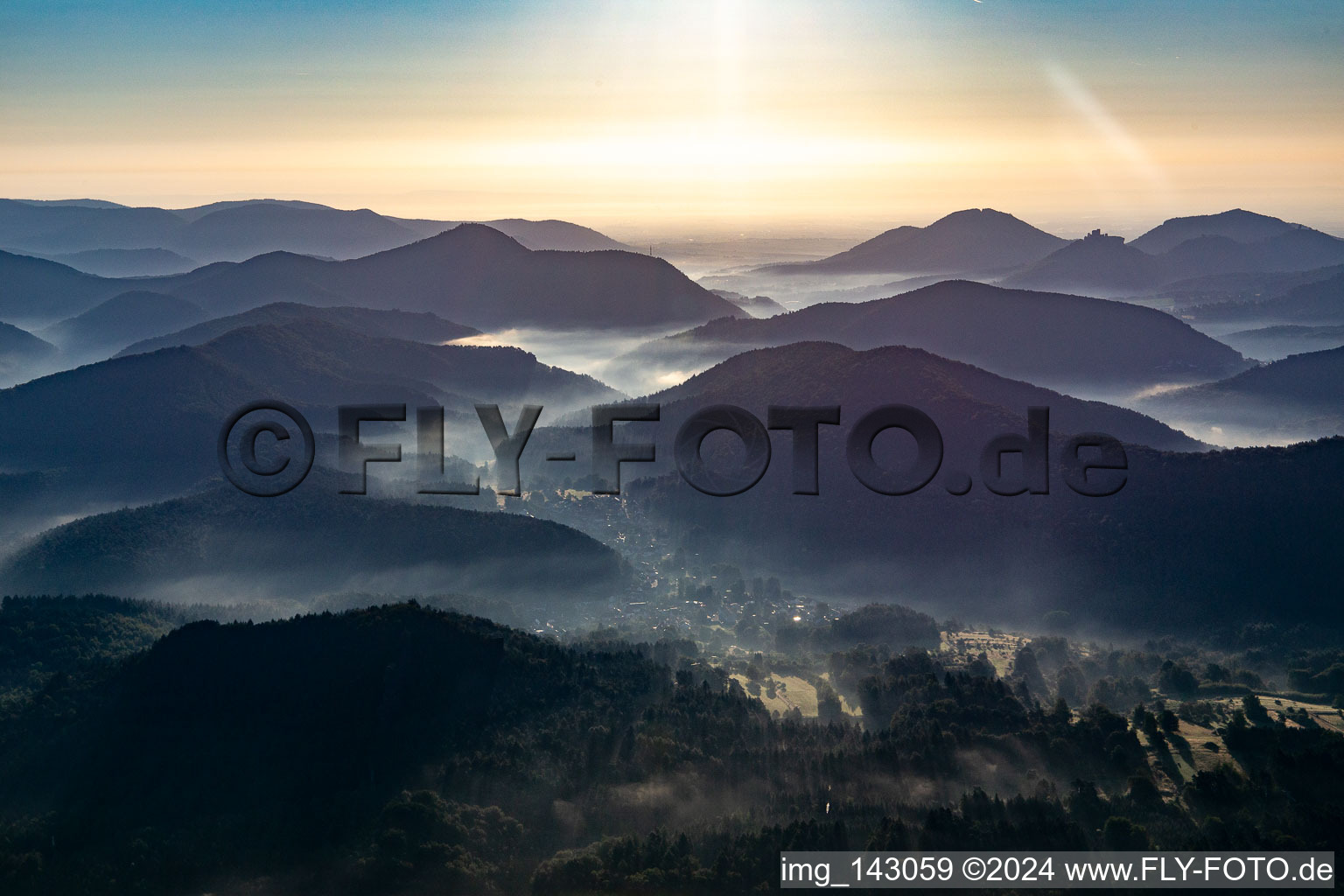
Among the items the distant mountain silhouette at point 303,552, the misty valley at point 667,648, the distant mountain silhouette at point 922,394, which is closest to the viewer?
the misty valley at point 667,648

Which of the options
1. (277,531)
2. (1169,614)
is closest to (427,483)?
(277,531)

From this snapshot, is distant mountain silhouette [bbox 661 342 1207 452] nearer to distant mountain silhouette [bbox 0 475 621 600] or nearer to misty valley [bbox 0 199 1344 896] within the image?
misty valley [bbox 0 199 1344 896]

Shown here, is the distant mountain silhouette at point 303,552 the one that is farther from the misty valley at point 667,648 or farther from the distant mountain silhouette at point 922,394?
the distant mountain silhouette at point 922,394

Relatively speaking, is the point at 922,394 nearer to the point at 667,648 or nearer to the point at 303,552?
the point at 667,648

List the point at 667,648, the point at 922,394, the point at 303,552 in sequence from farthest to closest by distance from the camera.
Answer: the point at 922,394, the point at 303,552, the point at 667,648

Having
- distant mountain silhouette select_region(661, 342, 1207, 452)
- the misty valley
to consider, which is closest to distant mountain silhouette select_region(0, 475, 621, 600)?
the misty valley

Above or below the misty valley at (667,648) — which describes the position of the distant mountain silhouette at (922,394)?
above

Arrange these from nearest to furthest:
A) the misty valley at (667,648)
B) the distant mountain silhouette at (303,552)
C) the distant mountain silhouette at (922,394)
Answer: the misty valley at (667,648)
the distant mountain silhouette at (303,552)
the distant mountain silhouette at (922,394)

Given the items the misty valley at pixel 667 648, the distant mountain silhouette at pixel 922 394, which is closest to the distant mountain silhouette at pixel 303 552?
the misty valley at pixel 667 648

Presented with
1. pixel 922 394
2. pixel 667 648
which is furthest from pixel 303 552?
pixel 922 394
